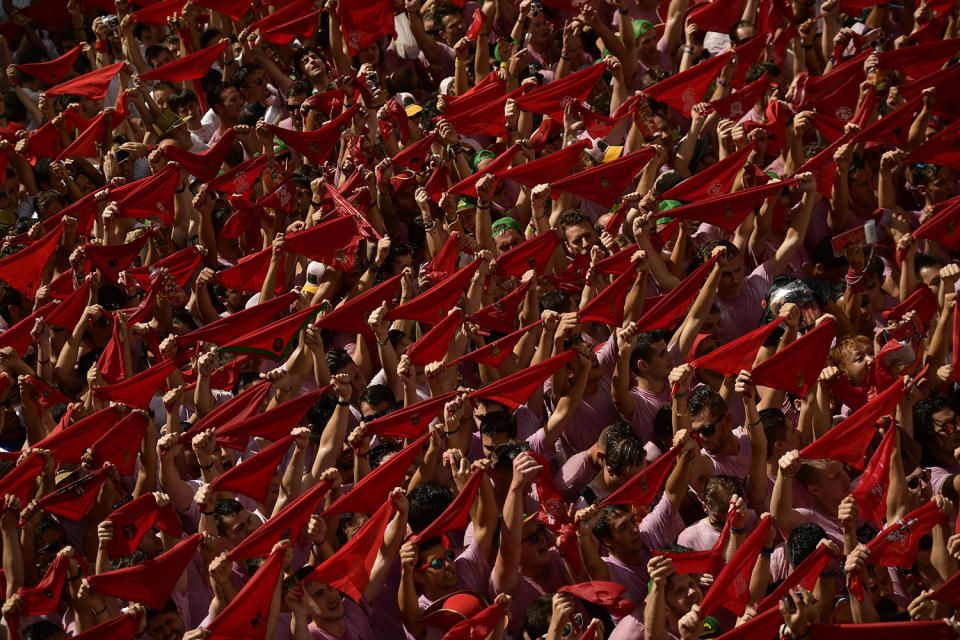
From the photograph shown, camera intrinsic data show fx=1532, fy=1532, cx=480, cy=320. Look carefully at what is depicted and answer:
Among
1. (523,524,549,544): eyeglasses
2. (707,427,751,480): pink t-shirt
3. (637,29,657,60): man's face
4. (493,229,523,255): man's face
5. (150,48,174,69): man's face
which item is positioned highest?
(150,48,174,69): man's face

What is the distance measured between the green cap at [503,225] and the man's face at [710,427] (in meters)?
1.90

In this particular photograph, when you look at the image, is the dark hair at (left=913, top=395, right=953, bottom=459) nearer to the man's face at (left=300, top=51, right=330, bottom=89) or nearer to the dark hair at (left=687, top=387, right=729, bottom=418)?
the dark hair at (left=687, top=387, right=729, bottom=418)

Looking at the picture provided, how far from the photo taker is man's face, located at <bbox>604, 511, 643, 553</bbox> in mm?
6273

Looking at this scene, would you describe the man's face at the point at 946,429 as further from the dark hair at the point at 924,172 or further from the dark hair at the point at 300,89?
the dark hair at the point at 300,89

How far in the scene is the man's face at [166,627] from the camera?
6.19 m

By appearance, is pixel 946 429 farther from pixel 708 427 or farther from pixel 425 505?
pixel 425 505

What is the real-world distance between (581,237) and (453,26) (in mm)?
2310

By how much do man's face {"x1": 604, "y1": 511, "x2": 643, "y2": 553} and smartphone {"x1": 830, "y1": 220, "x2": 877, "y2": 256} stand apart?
1971mm

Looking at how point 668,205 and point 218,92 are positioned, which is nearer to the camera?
point 668,205

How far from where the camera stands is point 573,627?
568 centimetres

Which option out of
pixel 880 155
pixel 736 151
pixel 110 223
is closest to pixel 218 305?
pixel 110 223

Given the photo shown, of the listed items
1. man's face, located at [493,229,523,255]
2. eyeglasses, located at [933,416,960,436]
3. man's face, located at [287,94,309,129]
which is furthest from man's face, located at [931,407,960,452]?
man's face, located at [287,94,309,129]

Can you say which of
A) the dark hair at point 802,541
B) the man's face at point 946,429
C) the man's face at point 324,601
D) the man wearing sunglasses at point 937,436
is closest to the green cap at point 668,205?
the man wearing sunglasses at point 937,436

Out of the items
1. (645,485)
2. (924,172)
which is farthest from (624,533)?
(924,172)
